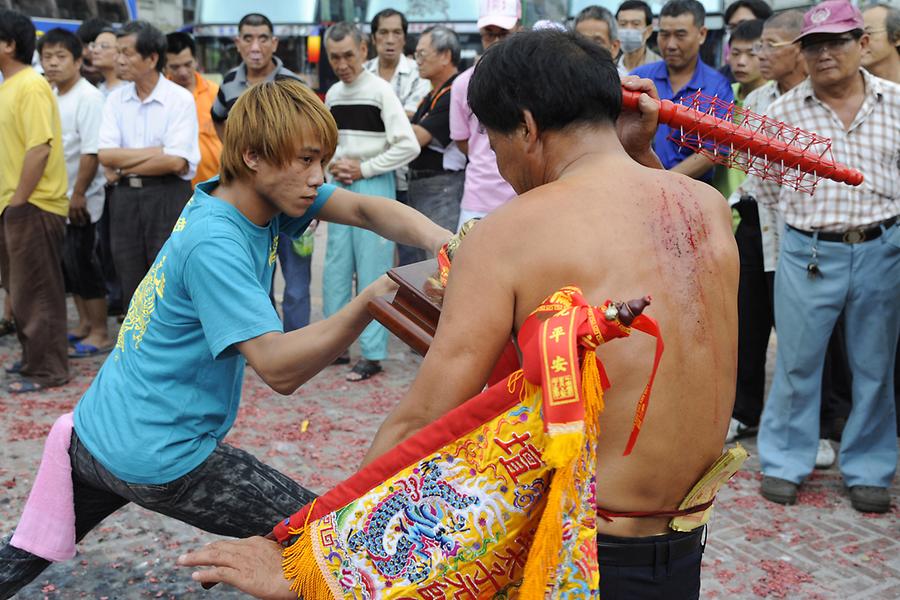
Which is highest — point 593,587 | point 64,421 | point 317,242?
point 593,587

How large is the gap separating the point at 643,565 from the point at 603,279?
0.64 m

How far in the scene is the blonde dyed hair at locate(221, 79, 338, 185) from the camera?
2562mm

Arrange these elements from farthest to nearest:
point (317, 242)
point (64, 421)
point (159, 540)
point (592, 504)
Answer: point (317, 242), point (159, 540), point (64, 421), point (592, 504)

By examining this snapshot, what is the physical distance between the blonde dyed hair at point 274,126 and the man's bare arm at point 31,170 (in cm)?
378

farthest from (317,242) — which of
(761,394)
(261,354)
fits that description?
(261,354)

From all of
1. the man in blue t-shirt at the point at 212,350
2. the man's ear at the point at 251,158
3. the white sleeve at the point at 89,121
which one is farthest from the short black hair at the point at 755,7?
the man's ear at the point at 251,158

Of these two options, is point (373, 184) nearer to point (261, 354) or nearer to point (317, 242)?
point (261, 354)

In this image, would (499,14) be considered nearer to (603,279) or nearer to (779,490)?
(779,490)

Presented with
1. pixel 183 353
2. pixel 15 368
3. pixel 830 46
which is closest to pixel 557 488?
pixel 183 353

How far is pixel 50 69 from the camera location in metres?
6.86

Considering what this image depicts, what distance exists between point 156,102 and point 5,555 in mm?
4079

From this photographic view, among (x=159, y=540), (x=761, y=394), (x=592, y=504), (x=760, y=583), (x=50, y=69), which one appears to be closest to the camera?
(x=592, y=504)

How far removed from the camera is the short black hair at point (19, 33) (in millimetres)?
5914

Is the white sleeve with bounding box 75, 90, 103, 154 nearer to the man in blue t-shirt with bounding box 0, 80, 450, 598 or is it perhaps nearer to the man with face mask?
the man with face mask
